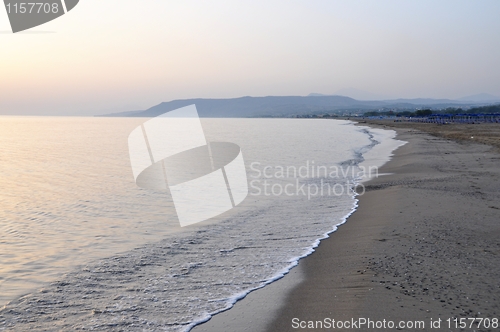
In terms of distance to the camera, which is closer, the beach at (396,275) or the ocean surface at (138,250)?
the beach at (396,275)

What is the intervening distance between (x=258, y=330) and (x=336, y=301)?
1244 millimetres

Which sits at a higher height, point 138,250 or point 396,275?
point 396,275

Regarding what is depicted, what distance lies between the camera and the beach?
5.05m

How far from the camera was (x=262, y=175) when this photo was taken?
68.4 ft

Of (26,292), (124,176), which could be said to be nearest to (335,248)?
(26,292)

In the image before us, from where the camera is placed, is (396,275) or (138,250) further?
(138,250)

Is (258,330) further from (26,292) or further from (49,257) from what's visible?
(49,257)

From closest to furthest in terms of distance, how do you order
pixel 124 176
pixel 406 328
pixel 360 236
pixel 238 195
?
pixel 406 328
pixel 360 236
pixel 238 195
pixel 124 176

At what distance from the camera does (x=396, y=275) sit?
623 centimetres

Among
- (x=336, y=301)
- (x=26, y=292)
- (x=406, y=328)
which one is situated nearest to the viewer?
(x=406, y=328)

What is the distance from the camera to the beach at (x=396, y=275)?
16.6ft

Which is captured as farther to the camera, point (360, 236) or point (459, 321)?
point (360, 236)

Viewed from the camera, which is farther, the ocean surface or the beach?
the ocean surface

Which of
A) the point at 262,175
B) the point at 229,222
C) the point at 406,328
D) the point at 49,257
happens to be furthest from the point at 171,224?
the point at 262,175
